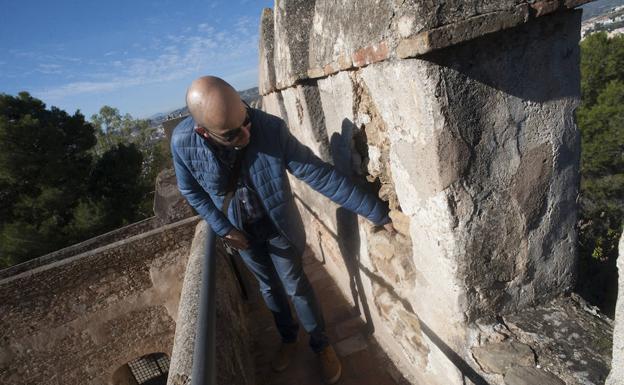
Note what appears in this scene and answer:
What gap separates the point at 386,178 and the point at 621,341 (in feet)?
3.96

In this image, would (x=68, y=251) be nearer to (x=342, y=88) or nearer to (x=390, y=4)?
(x=342, y=88)

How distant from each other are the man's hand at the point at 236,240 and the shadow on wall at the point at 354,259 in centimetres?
75

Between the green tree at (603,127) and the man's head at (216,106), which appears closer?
the man's head at (216,106)

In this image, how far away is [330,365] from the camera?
2449mm

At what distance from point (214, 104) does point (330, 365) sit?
187 centimetres

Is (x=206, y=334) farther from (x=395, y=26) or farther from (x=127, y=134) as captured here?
(x=127, y=134)

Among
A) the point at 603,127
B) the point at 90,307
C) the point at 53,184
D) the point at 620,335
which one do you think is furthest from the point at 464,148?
the point at 603,127

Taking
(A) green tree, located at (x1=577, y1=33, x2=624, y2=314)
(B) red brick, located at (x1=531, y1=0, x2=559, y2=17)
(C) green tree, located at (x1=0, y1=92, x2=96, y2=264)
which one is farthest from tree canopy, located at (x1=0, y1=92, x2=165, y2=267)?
(A) green tree, located at (x1=577, y1=33, x2=624, y2=314)

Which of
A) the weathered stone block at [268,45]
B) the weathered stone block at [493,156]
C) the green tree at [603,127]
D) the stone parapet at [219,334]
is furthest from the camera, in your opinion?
the green tree at [603,127]

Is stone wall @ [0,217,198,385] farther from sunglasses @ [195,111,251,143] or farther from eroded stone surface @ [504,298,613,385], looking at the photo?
eroded stone surface @ [504,298,613,385]

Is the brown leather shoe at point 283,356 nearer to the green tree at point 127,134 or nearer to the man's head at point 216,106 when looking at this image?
the man's head at point 216,106

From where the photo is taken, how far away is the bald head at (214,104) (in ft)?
5.73

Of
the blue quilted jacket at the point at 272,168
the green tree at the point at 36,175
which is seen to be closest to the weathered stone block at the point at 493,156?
the blue quilted jacket at the point at 272,168

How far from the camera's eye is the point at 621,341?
2.93 ft
